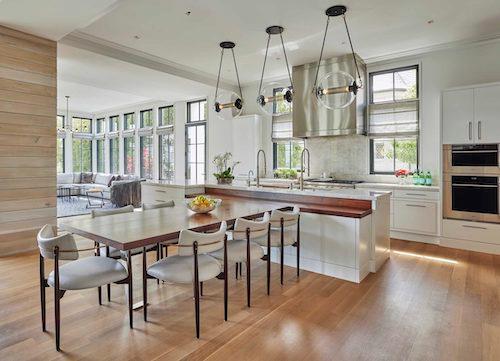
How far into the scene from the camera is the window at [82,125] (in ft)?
41.6

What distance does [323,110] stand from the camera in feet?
19.7

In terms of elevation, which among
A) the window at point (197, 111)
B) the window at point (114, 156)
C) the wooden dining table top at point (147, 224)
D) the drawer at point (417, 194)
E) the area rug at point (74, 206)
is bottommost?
the area rug at point (74, 206)

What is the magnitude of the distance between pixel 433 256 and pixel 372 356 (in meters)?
2.83

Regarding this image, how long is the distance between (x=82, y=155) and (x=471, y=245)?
42.4 feet

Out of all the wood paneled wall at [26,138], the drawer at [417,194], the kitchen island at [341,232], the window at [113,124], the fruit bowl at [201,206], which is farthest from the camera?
the window at [113,124]

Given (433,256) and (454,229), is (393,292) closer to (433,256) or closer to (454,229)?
(433,256)

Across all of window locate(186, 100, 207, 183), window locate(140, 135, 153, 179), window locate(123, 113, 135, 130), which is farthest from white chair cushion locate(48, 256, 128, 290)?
window locate(123, 113, 135, 130)

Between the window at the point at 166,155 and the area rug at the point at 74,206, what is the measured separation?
1.82 m

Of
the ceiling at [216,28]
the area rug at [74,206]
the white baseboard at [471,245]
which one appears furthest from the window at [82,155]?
the white baseboard at [471,245]

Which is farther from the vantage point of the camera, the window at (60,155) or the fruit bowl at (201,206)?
the window at (60,155)

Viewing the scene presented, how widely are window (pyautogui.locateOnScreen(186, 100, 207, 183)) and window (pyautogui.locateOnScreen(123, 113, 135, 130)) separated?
3.21 m

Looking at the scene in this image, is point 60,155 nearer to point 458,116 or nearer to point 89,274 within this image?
point 89,274

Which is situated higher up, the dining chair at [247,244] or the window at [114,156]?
the window at [114,156]

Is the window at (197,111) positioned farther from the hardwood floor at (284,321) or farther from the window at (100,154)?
the hardwood floor at (284,321)
